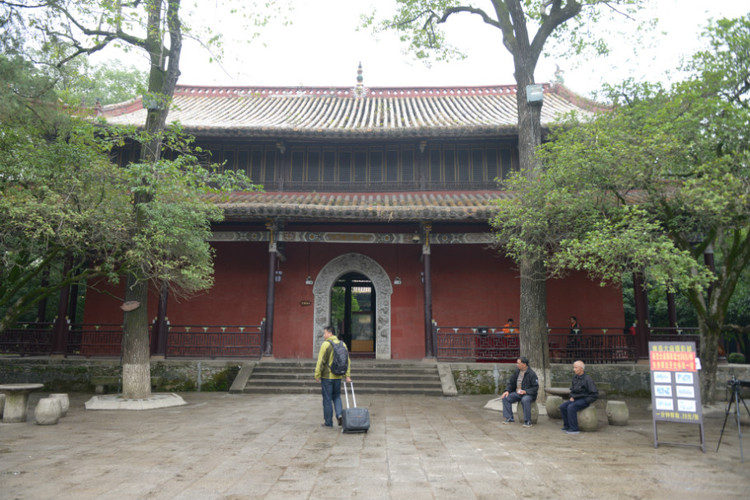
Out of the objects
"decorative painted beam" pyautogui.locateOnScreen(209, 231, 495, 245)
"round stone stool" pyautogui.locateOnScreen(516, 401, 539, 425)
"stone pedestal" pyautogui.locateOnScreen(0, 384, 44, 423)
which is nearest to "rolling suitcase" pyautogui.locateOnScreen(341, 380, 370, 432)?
"round stone stool" pyautogui.locateOnScreen(516, 401, 539, 425)

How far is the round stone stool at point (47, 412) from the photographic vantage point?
21.4 feet

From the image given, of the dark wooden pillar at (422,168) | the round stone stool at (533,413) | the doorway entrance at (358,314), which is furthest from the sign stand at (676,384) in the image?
the doorway entrance at (358,314)

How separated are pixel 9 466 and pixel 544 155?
302 inches

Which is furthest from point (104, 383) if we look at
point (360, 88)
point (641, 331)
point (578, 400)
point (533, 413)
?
point (360, 88)

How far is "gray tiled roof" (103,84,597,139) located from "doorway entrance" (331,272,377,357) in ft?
13.0

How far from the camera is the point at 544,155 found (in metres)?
7.75

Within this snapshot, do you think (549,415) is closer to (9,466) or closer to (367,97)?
(9,466)

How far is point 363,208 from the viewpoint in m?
10.7

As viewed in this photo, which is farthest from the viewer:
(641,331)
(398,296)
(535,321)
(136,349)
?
(398,296)

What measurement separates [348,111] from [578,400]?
1143 centimetres

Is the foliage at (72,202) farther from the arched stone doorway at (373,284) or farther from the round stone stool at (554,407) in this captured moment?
the round stone stool at (554,407)

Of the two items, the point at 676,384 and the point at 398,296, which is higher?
the point at 398,296

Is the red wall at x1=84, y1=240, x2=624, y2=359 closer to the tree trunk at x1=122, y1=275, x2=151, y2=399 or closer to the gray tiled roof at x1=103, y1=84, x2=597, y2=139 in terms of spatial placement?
the gray tiled roof at x1=103, y1=84, x2=597, y2=139

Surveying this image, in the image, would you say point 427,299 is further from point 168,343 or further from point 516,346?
point 168,343
